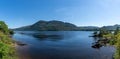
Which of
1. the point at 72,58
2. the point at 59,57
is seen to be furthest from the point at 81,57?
the point at 59,57

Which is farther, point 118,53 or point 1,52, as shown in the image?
point 118,53

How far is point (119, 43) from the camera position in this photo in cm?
4919

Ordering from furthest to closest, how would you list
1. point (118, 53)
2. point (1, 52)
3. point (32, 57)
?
1. point (32, 57)
2. point (118, 53)
3. point (1, 52)

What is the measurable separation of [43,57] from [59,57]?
24.6ft

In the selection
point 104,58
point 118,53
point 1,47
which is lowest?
point 104,58

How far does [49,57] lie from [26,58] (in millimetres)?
10942

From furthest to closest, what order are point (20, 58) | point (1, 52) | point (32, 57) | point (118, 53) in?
point (32, 57) → point (20, 58) → point (118, 53) → point (1, 52)

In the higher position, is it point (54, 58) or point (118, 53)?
point (118, 53)

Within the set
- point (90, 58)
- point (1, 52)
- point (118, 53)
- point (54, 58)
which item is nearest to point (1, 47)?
point (1, 52)

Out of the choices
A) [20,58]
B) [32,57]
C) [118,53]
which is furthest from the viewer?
[32,57]

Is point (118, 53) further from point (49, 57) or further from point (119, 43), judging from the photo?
point (49, 57)

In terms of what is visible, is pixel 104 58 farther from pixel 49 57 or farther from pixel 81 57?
pixel 49 57

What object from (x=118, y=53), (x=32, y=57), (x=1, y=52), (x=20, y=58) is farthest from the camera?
(x=32, y=57)

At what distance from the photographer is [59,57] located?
8475 centimetres
